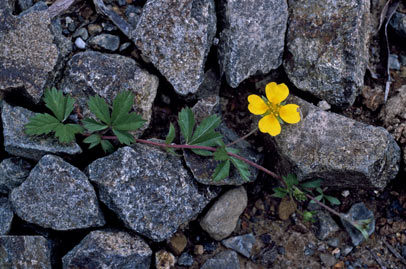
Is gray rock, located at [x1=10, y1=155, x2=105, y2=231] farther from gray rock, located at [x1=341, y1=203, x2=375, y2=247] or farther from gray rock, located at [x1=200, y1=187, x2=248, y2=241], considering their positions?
gray rock, located at [x1=341, y1=203, x2=375, y2=247]

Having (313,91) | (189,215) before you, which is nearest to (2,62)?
(189,215)

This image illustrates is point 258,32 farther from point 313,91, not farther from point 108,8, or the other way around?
point 108,8

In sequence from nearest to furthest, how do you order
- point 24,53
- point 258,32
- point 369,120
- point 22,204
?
point 22,204 < point 24,53 < point 258,32 < point 369,120

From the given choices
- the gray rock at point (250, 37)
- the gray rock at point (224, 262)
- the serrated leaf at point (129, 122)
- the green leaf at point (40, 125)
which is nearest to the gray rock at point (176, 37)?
the gray rock at point (250, 37)

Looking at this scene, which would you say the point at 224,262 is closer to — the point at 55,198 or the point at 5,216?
the point at 55,198

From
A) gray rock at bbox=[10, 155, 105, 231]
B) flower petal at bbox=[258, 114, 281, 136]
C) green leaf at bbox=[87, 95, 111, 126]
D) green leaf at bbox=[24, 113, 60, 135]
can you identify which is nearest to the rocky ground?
gray rock at bbox=[10, 155, 105, 231]

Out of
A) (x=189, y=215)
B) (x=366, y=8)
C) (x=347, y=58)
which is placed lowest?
(x=189, y=215)
